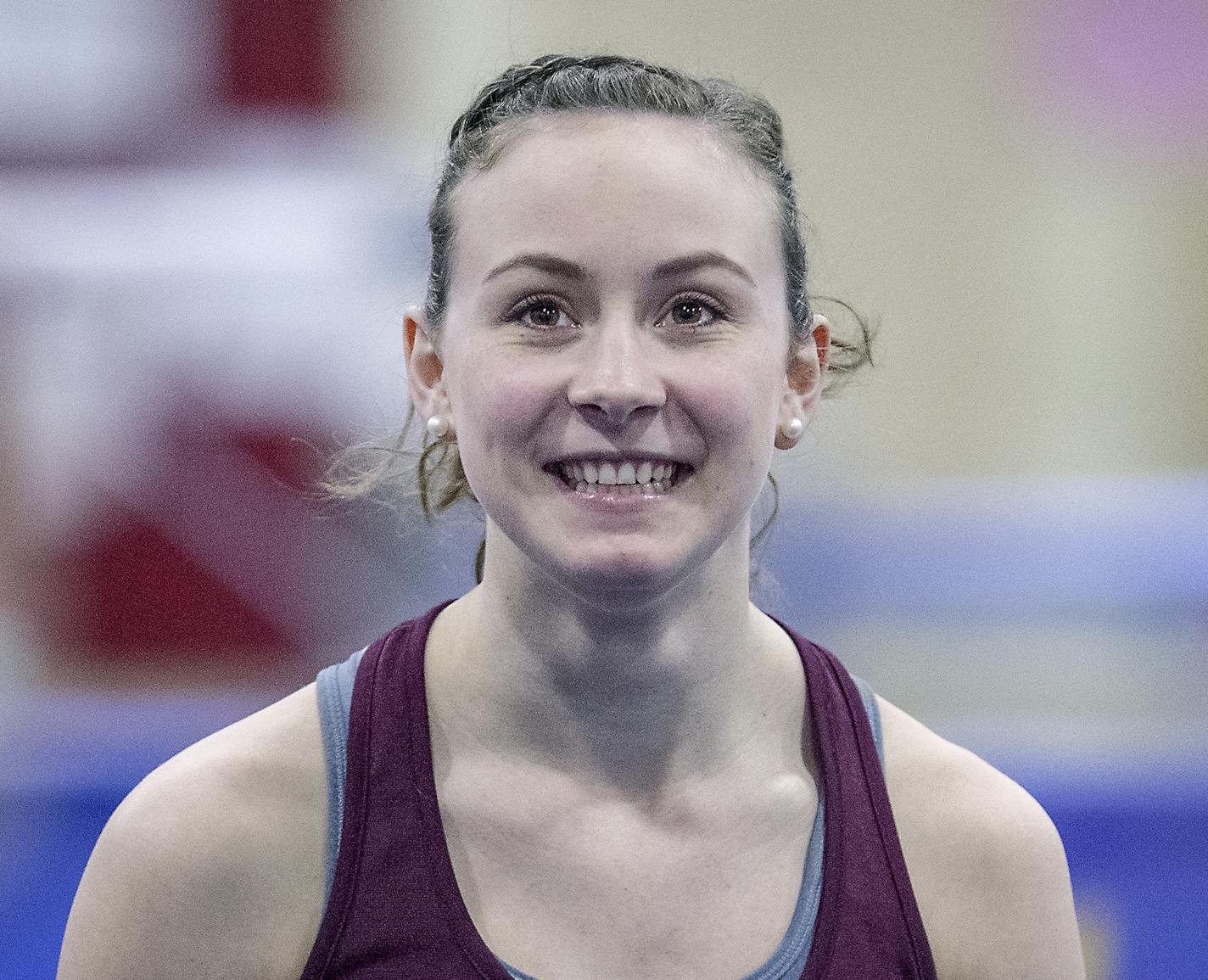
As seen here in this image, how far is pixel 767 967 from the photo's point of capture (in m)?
0.94

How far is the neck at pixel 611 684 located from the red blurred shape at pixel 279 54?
1.84m

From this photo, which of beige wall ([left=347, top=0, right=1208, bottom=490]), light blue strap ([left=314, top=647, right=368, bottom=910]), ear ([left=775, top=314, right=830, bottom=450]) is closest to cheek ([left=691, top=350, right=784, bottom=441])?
ear ([left=775, top=314, right=830, bottom=450])

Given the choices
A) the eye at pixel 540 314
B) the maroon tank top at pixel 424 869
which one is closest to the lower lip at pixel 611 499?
the eye at pixel 540 314

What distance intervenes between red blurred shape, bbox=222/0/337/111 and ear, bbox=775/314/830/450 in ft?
5.93

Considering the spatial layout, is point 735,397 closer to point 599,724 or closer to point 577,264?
point 577,264

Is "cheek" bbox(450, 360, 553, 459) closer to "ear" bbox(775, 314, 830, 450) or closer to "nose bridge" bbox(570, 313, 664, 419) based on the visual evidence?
"nose bridge" bbox(570, 313, 664, 419)

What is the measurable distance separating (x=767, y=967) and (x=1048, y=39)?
2.36 metres

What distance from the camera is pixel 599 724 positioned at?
1002mm

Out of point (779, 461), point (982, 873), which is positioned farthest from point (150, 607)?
point (982, 873)

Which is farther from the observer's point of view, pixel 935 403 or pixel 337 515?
pixel 935 403

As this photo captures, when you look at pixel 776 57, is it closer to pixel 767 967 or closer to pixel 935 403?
pixel 935 403

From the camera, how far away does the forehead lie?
0.91m

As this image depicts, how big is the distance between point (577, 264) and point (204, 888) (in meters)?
0.49

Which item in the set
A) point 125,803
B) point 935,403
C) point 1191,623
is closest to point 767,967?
point 125,803
